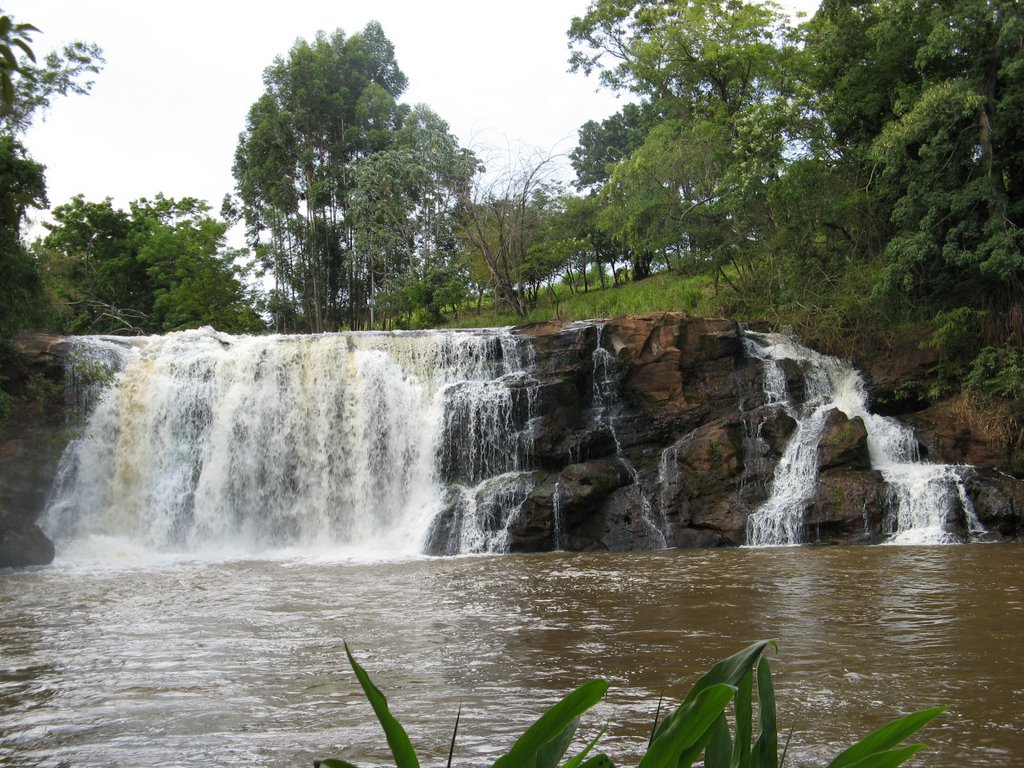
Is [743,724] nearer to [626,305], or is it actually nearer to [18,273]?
[18,273]

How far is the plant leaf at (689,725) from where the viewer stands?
116 cm

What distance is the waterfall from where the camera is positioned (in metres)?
15.1

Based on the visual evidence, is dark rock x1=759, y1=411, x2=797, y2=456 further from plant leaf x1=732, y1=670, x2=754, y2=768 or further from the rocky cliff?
plant leaf x1=732, y1=670, x2=754, y2=768

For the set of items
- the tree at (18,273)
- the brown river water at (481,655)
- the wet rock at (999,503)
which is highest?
the tree at (18,273)

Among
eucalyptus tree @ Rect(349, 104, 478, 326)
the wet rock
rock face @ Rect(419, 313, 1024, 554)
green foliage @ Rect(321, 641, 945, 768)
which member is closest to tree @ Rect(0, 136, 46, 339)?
rock face @ Rect(419, 313, 1024, 554)

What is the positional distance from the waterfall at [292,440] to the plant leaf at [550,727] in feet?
43.4

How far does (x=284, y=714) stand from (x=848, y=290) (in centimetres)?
1518

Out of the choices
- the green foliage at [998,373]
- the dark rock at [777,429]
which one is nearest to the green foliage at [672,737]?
the dark rock at [777,429]

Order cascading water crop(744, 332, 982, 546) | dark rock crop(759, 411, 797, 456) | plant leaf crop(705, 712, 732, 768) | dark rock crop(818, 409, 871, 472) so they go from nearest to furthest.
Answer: plant leaf crop(705, 712, 732, 768), cascading water crop(744, 332, 982, 546), dark rock crop(818, 409, 871, 472), dark rock crop(759, 411, 797, 456)

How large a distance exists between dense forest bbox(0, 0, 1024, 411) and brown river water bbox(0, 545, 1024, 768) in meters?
2.98

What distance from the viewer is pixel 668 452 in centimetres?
1489

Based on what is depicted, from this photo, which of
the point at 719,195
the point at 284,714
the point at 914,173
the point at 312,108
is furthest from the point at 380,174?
the point at 284,714

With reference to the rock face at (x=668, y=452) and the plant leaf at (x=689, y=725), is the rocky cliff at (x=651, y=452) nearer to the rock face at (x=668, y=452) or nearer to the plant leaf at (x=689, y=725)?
the rock face at (x=668, y=452)

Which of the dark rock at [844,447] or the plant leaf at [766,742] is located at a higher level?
the dark rock at [844,447]
